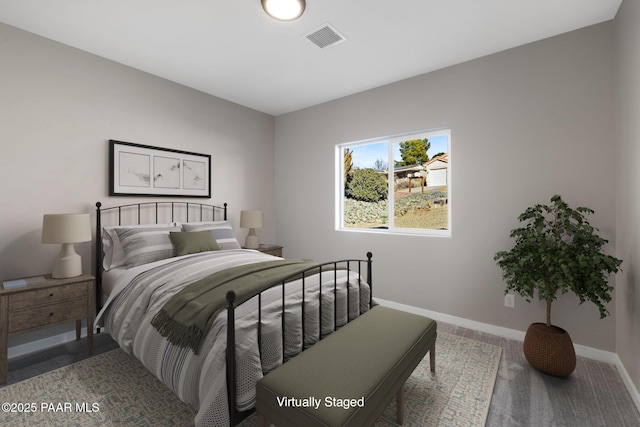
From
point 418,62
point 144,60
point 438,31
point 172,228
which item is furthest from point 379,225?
point 144,60

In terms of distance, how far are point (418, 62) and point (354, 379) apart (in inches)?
116

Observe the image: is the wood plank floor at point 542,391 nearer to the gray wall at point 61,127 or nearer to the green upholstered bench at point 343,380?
the gray wall at point 61,127

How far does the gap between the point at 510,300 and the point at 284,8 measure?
314 centimetres

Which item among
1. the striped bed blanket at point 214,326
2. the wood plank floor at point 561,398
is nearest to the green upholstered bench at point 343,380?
the striped bed blanket at point 214,326

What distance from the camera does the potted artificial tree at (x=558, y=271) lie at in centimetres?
196

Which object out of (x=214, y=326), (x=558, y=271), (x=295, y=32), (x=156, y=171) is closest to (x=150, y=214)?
(x=156, y=171)

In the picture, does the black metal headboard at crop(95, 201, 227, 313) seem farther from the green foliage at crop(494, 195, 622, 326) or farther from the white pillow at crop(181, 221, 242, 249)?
the green foliage at crop(494, 195, 622, 326)

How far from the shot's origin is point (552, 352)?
2098 millimetres

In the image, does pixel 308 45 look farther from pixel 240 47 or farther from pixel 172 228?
pixel 172 228

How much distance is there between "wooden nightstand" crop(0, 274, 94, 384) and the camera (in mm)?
2033

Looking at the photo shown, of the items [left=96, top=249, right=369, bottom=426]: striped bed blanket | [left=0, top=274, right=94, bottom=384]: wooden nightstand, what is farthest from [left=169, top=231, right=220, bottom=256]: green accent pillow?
[left=0, top=274, right=94, bottom=384]: wooden nightstand

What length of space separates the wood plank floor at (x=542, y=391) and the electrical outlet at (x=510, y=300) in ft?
1.13

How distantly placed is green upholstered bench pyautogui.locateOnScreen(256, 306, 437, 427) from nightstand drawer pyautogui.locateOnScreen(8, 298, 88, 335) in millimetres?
1978

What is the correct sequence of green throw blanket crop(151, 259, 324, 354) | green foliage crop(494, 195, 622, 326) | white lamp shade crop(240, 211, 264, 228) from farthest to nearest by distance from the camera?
white lamp shade crop(240, 211, 264, 228), green foliage crop(494, 195, 622, 326), green throw blanket crop(151, 259, 324, 354)
